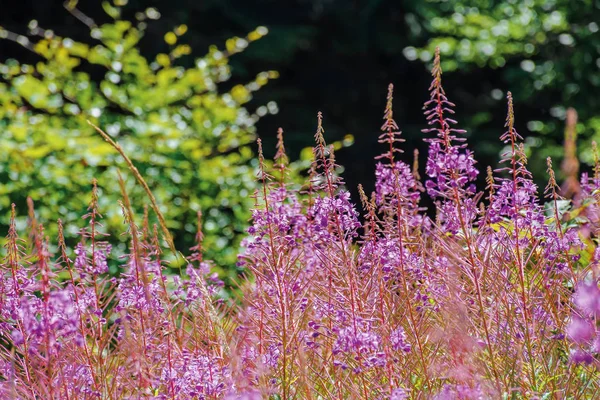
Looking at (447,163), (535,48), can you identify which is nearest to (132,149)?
(447,163)

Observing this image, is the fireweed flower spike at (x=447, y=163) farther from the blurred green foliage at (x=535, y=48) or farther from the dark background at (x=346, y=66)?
the blurred green foliage at (x=535, y=48)

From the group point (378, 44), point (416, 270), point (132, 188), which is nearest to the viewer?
point (416, 270)

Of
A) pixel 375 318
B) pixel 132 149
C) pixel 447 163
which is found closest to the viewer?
pixel 375 318

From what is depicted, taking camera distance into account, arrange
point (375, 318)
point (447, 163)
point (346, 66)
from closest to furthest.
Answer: point (375, 318)
point (447, 163)
point (346, 66)

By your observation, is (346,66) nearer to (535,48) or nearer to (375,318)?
(535,48)

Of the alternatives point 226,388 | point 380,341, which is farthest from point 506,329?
point 226,388

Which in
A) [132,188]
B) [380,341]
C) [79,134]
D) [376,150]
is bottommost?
[380,341]

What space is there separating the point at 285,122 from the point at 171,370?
38.9ft

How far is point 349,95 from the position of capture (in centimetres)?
1477

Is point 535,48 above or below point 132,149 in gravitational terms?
above

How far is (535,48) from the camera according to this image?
13992 mm

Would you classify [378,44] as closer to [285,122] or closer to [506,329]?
[285,122]

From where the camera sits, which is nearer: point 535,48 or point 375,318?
point 375,318

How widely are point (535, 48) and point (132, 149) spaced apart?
31.2 ft
